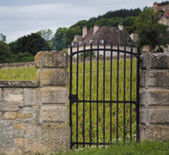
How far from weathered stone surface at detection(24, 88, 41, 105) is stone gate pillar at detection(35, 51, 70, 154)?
100mm

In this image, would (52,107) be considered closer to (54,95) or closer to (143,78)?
(54,95)

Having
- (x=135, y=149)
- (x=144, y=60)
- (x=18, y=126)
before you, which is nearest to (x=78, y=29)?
(x=144, y=60)

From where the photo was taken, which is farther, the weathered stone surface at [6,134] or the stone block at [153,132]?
the stone block at [153,132]

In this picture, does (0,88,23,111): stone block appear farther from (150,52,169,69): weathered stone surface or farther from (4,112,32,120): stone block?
(150,52,169,69): weathered stone surface

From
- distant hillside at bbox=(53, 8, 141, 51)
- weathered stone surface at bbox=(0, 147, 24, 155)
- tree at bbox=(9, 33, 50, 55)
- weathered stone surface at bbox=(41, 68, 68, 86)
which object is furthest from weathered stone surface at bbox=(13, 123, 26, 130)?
distant hillside at bbox=(53, 8, 141, 51)

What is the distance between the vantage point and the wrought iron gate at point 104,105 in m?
5.42

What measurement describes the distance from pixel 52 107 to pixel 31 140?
28.1 inches

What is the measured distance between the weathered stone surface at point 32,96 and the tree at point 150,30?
27.1 metres

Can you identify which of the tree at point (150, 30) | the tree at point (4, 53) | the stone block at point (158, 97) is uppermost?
the tree at point (150, 30)

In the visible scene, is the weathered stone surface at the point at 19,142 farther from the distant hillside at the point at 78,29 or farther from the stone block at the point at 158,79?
the distant hillside at the point at 78,29

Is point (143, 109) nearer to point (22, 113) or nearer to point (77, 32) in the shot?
point (22, 113)

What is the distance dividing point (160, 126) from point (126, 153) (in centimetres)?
106

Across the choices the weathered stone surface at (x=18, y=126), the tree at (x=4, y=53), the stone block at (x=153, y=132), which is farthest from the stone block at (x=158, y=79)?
the tree at (x=4, y=53)

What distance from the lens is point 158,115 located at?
541 cm
